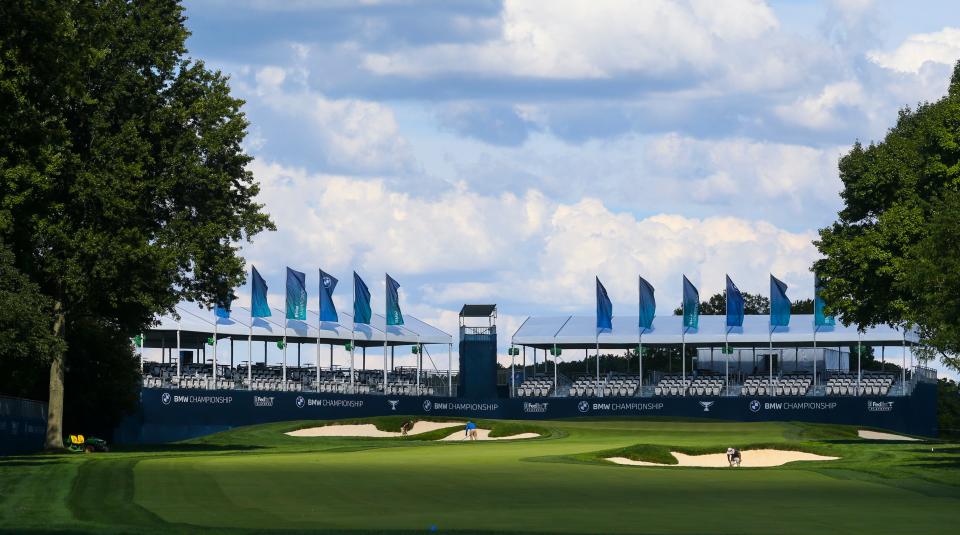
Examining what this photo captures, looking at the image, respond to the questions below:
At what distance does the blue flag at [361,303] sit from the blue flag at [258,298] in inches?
246

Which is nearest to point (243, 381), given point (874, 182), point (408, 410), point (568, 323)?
point (408, 410)

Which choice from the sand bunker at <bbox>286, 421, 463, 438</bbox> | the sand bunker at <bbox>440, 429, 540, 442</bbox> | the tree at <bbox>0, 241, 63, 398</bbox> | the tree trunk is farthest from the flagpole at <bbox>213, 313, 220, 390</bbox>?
the tree at <bbox>0, 241, 63, 398</bbox>

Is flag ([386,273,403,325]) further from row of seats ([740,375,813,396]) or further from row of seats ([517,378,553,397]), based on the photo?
row of seats ([740,375,813,396])

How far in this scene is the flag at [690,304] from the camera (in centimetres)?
8769

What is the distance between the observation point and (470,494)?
27766 millimetres

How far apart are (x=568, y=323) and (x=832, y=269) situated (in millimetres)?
44313

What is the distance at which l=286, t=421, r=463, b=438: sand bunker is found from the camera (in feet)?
234

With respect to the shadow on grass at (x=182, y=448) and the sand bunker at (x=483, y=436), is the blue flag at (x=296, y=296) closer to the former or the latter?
the sand bunker at (x=483, y=436)

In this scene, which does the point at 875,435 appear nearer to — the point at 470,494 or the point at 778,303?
the point at 778,303

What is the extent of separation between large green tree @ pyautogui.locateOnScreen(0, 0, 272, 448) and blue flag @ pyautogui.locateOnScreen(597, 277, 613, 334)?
40.2 m

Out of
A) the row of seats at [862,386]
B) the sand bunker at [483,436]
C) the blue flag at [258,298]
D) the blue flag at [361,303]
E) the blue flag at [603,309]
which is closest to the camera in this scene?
the sand bunker at [483,436]

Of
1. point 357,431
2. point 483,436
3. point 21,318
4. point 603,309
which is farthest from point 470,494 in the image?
point 603,309

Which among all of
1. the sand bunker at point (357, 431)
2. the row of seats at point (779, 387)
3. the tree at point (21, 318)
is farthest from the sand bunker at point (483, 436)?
the tree at point (21, 318)

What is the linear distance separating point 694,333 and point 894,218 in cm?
4032
